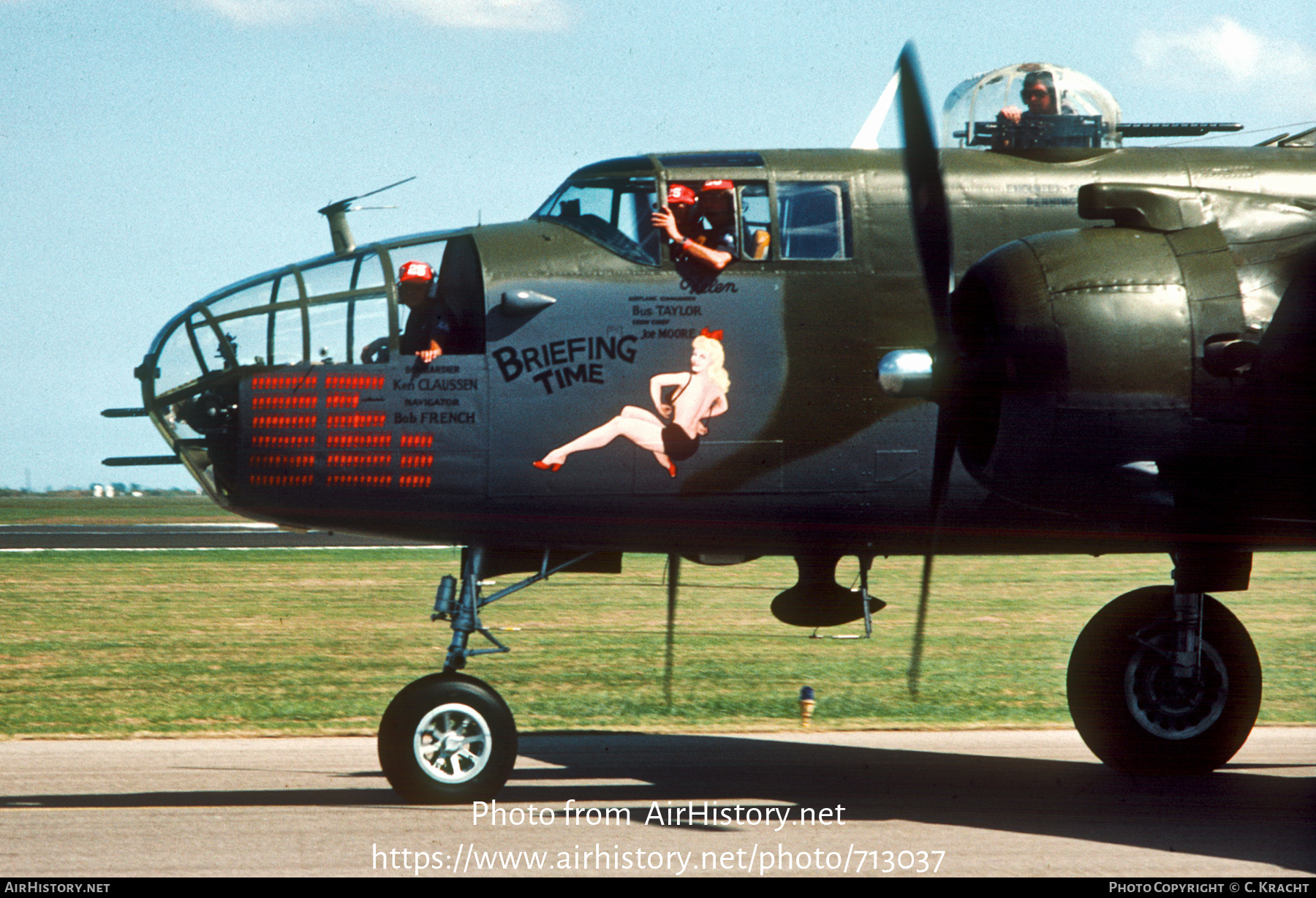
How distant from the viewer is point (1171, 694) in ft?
41.5

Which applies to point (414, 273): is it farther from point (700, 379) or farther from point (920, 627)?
point (920, 627)

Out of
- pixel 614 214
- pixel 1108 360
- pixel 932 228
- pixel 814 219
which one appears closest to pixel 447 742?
pixel 614 214

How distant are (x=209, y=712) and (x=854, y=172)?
411 inches

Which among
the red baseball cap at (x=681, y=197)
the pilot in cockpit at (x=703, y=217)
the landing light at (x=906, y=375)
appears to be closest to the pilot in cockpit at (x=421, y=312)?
the pilot in cockpit at (x=703, y=217)

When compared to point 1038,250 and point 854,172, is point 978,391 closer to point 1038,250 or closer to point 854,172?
point 1038,250

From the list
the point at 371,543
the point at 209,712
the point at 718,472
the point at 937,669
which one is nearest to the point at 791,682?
the point at 937,669

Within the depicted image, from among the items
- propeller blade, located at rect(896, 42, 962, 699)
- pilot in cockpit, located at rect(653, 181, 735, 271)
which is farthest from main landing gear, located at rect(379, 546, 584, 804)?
pilot in cockpit, located at rect(653, 181, 735, 271)

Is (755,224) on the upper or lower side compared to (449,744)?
upper

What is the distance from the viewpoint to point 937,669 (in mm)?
20953

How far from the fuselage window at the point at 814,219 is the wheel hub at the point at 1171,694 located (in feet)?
15.5

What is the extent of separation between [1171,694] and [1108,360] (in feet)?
15.2

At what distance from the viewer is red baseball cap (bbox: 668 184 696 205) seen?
10867 mm

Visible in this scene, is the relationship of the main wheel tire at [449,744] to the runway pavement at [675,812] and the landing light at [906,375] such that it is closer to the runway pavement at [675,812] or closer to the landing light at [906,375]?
the runway pavement at [675,812]

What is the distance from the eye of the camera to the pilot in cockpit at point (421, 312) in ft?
35.1
